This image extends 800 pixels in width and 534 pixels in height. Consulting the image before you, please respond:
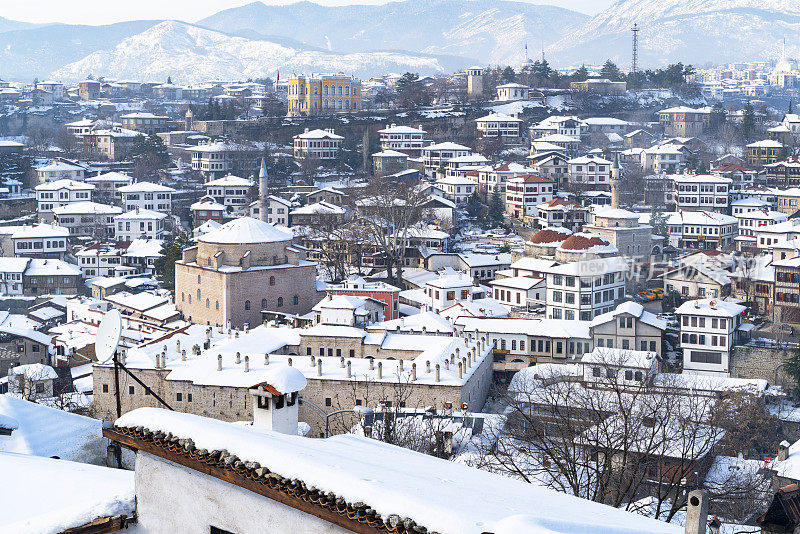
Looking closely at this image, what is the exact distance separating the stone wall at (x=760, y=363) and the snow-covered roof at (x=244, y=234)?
302 inches

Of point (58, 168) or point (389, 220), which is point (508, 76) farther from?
point (389, 220)

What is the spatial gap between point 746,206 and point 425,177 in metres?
9.34

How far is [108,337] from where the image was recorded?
480 cm

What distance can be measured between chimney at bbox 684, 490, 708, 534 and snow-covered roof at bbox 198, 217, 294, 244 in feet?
49.0

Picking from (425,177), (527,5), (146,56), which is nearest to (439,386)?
(425,177)

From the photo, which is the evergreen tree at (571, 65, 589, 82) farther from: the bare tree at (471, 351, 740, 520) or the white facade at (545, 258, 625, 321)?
the bare tree at (471, 351, 740, 520)

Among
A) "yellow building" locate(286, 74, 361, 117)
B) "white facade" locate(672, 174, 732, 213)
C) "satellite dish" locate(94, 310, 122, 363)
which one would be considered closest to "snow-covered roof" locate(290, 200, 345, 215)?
"white facade" locate(672, 174, 732, 213)

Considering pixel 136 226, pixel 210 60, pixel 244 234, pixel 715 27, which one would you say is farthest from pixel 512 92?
pixel 210 60

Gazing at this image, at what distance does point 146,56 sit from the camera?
381ft

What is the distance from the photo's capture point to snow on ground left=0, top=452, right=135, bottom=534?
2.61 meters

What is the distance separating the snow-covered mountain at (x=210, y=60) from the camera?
109 metres

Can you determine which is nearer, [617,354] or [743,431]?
[743,431]

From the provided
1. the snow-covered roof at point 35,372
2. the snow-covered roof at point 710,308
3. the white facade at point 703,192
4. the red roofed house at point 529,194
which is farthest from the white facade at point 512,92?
the snow-covered roof at point 35,372

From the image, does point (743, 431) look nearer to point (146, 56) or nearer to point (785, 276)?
point (785, 276)
